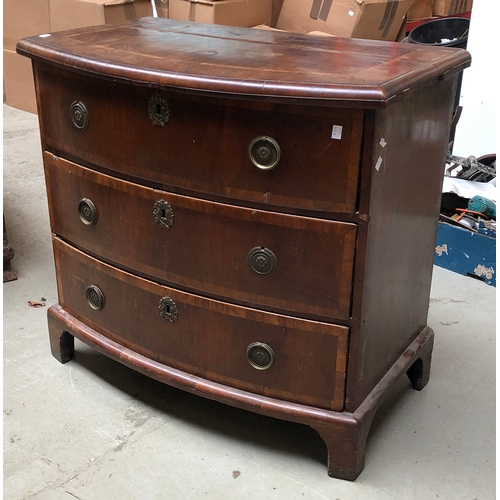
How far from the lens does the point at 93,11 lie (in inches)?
131

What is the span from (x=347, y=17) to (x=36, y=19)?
6.25ft

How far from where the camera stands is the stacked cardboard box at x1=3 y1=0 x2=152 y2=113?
11.0 ft

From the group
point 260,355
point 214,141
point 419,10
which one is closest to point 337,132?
point 214,141

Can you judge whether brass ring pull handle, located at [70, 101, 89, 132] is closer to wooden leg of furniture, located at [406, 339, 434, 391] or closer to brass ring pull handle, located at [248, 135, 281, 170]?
brass ring pull handle, located at [248, 135, 281, 170]

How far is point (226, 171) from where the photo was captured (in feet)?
4.28

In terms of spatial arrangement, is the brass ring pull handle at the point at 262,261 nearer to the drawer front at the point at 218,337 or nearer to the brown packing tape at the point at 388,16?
A: the drawer front at the point at 218,337

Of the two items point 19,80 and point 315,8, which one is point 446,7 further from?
point 19,80

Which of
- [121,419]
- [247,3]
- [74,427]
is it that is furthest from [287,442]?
[247,3]

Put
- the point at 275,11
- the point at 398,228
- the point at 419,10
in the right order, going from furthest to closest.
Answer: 1. the point at 419,10
2. the point at 275,11
3. the point at 398,228

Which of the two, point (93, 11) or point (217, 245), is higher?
point (93, 11)

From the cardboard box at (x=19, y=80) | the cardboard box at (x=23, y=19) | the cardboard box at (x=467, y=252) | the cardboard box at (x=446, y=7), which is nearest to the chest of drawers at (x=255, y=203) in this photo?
the cardboard box at (x=467, y=252)

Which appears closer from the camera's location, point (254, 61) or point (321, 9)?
point (254, 61)

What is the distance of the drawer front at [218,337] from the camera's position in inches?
55.0

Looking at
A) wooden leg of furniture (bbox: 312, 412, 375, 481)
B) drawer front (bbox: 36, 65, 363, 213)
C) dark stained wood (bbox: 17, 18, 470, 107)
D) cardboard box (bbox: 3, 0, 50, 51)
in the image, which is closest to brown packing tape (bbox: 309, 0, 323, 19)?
cardboard box (bbox: 3, 0, 50, 51)
